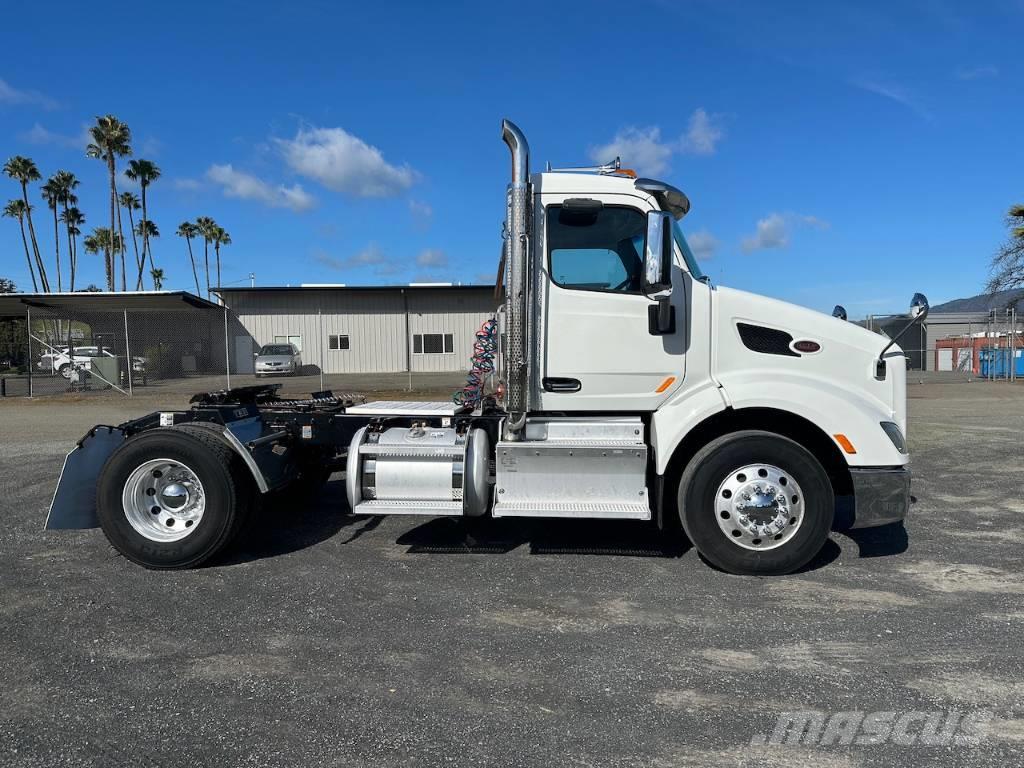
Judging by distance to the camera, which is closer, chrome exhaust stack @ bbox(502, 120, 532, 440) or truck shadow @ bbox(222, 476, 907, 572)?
chrome exhaust stack @ bbox(502, 120, 532, 440)

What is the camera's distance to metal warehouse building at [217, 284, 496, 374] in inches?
1232

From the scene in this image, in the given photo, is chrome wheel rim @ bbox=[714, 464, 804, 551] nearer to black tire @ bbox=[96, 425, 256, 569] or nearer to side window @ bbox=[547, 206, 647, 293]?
side window @ bbox=[547, 206, 647, 293]

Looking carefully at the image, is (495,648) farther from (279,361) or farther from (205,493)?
(279,361)

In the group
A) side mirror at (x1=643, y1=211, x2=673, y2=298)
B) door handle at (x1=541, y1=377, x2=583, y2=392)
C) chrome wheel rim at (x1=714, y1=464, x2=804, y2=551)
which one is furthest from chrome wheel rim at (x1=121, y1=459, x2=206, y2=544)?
chrome wheel rim at (x1=714, y1=464, x2=804, y2=551)

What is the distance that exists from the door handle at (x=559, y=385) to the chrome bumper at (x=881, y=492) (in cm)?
199

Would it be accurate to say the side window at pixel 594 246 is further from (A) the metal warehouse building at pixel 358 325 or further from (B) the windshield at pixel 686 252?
(A) the metal warehouse building at pixel 358 325

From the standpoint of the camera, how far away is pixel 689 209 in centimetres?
550

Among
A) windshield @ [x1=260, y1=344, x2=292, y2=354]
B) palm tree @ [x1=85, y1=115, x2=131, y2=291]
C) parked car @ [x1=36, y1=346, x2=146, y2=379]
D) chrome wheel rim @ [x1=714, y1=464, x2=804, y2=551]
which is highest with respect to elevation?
palm tree @ [x1=85, y1=115, x2=131, y2=291]

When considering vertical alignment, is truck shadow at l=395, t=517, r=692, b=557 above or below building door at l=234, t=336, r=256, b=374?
below

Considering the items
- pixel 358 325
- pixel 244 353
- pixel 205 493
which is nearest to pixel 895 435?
pixel 205 493

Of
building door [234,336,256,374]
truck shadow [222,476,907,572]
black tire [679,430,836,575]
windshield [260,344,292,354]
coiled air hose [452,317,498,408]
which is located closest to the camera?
black tire [679,430,836,575]

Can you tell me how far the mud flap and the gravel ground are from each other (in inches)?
12.1

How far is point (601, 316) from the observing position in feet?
16.7

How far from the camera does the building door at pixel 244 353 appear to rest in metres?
31.1
